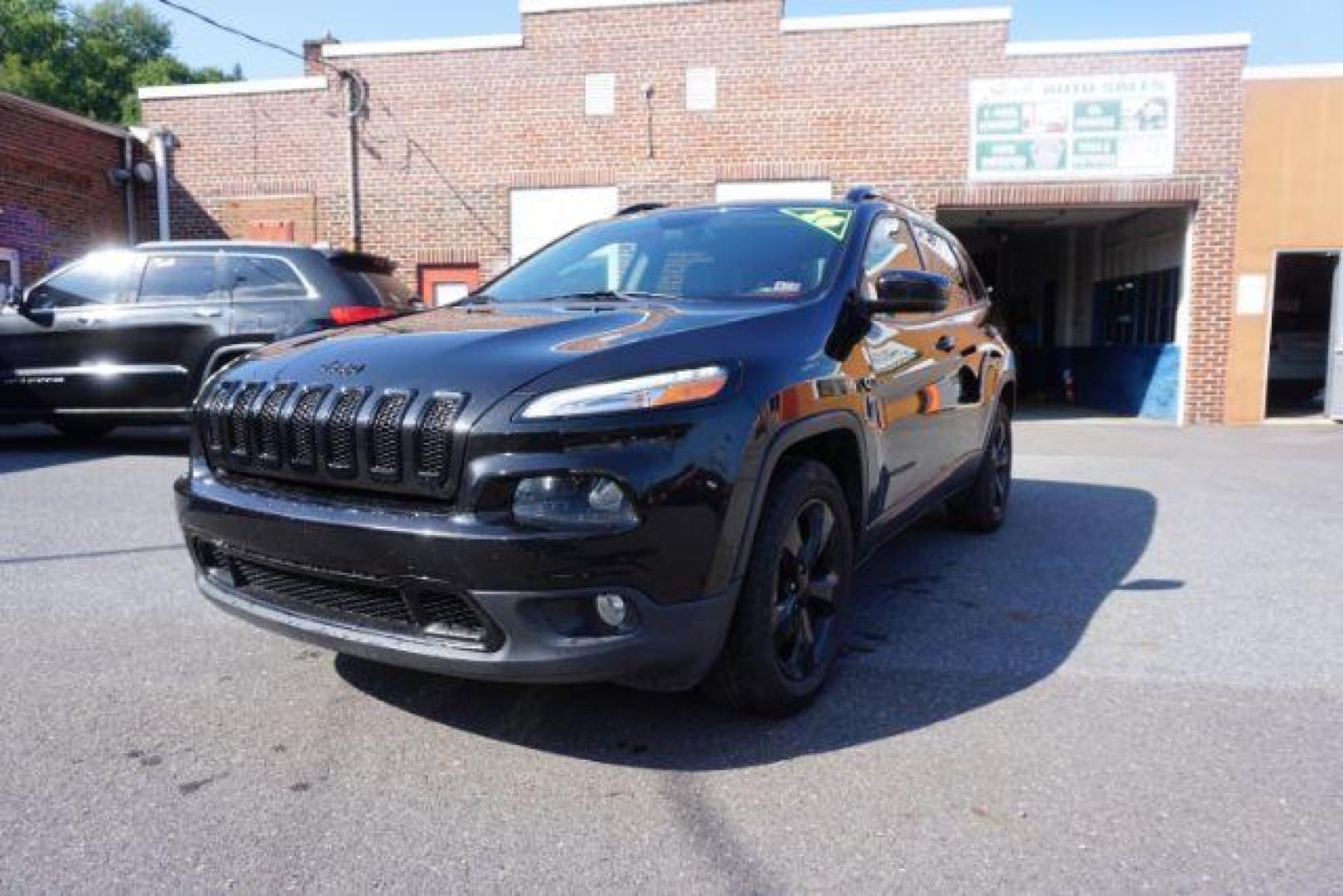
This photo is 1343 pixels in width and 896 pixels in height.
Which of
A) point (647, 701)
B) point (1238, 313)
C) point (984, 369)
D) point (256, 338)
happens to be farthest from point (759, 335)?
point (1238, 313)

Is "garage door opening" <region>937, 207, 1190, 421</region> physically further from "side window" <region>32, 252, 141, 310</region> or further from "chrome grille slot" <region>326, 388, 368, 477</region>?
"chrome grille slot" <region>326, 388, 368, 477</region>

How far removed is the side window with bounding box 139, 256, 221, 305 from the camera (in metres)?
7.75

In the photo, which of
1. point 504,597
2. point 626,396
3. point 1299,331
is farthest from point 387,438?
point 1299,331

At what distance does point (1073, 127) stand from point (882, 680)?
37.2 feet

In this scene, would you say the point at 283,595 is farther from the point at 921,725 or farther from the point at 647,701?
the point at 921,725

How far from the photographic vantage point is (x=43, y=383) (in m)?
7.93

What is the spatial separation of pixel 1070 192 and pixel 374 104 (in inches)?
385

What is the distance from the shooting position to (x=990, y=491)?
5273 mm

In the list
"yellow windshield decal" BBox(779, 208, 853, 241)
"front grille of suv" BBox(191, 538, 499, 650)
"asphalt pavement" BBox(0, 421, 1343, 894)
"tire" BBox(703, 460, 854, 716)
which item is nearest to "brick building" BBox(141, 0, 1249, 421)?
"yellow windshield decal" BBox(779, 208, 853, 241)

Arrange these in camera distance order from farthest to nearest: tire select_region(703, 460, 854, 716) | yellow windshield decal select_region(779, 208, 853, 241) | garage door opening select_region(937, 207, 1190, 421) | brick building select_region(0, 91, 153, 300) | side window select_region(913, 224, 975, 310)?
garage door opening select_region(937, 207, 1190, 421)
brick building select_region(0, 91, 153, 300)
side window select_region(913, 224, 975, 310)
yellow windshield decal select_region(779, 208, 853, 241)
tire select_region(703, 460, 854, 716)

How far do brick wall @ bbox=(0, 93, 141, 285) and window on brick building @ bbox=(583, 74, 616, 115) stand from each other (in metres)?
7.10

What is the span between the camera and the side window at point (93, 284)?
7.88m

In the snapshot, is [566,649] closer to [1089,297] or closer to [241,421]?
[241,421]

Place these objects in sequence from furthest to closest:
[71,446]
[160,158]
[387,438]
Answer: [160,158] → [71,446] → [387,438]
